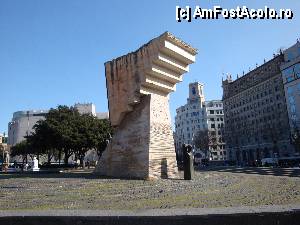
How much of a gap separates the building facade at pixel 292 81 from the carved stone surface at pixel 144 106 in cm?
5587

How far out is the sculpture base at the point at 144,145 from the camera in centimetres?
1900

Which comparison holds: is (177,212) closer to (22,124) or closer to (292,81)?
(292,81)

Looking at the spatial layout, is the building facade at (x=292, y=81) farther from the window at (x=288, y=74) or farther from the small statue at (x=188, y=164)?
the small statue at (x=188, y=164)

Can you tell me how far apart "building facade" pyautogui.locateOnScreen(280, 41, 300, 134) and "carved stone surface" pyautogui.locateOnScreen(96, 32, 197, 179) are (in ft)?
183

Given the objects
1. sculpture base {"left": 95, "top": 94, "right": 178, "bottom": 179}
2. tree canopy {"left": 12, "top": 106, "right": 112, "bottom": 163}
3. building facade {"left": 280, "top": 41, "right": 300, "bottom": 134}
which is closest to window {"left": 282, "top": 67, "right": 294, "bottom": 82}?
building facade {"left": 280, "top": 41, "right": 300, "bottom": 134}

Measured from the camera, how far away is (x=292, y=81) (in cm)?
7400

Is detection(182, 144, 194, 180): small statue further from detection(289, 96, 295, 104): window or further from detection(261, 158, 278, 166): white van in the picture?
detection(289, 96, 295, 104): window

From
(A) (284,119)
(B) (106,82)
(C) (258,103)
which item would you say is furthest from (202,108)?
(B) (106,82)

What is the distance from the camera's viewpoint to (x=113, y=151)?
21438 mm

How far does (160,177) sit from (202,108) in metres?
119

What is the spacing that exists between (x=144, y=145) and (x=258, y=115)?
248 ft

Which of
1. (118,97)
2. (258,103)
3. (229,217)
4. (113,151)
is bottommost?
(229,217)

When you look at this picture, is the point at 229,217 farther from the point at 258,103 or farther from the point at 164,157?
the point at 258,103

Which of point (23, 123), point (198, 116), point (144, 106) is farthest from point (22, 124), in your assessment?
point (144, 106)
